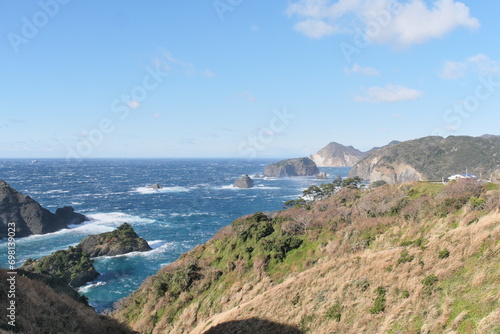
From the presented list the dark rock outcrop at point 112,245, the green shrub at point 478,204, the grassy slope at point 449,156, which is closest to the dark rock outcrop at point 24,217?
the dark rock outcrop at point 112,245

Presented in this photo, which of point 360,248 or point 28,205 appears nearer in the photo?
point 360,248

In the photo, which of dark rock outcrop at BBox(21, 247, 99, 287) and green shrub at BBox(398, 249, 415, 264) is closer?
green shrub at BBox(398, 249, 415, 264)

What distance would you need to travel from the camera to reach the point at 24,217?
72938 mm

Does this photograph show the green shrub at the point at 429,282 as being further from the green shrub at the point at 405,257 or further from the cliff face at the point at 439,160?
the cliff face at the point at 439,160

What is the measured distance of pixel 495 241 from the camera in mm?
15266

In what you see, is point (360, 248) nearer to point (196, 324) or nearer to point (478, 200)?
point (478, 200)

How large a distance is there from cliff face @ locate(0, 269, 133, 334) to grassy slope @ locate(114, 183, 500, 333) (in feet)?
23.3

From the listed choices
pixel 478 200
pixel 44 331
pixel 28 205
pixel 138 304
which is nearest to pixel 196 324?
pixel 138 304

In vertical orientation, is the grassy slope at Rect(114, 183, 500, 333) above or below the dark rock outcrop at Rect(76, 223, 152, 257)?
above

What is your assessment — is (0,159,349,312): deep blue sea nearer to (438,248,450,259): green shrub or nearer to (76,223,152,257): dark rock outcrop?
(76,223,152,257): dark rock outcrop

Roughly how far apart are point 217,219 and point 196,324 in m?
59.3

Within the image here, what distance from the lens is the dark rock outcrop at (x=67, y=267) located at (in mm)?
46094

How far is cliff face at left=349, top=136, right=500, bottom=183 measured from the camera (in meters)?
140

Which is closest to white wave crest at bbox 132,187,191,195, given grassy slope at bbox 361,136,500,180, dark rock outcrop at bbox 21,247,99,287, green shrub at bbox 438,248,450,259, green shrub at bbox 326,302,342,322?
dark rock outcrop at bbox 21,247,99,287
